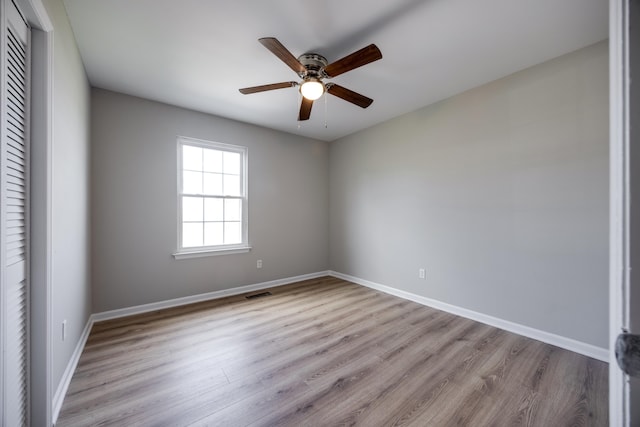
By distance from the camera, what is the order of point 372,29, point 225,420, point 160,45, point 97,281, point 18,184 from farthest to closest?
1. point 97,281
2. point 160,45
3. point 372,29
4. point 225,420
5. point 18,184

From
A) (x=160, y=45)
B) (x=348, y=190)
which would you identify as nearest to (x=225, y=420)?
(x=160, y=45)

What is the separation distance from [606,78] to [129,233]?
4.83 m

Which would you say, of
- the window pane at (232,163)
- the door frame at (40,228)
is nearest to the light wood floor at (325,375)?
the door frame at (40,228)

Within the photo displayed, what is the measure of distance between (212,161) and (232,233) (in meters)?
1.08

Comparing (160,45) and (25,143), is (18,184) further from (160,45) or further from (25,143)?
(160,45)

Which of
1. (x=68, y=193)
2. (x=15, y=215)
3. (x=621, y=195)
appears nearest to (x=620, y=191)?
(x=621, y=195)

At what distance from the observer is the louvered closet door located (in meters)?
1.09

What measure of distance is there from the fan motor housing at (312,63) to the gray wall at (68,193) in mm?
1607

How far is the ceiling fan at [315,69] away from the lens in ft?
5.95

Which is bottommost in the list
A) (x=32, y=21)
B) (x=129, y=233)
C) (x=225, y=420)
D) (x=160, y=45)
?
(x=225, y=420)

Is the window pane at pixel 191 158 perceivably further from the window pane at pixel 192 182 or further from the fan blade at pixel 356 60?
the fan blade at pixel 356 60

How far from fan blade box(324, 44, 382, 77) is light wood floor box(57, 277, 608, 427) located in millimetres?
2326

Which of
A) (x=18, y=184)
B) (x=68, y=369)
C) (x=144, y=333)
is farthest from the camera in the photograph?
(x=144, y=333)

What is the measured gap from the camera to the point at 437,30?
2014 millimetres
